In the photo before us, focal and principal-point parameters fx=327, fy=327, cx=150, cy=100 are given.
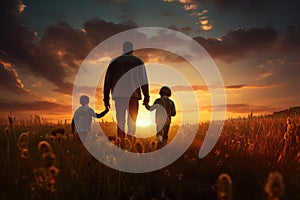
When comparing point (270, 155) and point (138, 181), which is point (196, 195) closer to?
point (138, 181)

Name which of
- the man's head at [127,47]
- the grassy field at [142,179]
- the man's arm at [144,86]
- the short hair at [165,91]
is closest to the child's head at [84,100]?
the man's arm at [144,86]

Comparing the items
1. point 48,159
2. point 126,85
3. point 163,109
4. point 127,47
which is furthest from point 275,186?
point 127,47

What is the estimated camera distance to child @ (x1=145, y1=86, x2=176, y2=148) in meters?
9.79

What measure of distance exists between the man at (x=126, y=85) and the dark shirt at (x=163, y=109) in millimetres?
358

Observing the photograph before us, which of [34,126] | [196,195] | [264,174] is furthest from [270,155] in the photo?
[34,126]

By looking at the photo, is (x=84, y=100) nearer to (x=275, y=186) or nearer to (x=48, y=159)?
(x=48, y=159)

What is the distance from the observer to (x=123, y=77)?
9.59m

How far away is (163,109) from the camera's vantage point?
985 cm

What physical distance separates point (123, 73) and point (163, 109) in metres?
1.62

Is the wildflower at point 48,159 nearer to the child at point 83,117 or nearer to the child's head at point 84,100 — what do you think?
the child at point 83,117

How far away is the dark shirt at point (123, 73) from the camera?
9.58m

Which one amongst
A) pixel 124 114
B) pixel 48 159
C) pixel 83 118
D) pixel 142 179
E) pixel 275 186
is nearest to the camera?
pixel 275 186

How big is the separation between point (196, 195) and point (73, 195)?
67.7 inches

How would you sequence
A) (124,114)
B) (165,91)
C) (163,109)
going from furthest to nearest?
(165,91), (163,109), (124,114)
